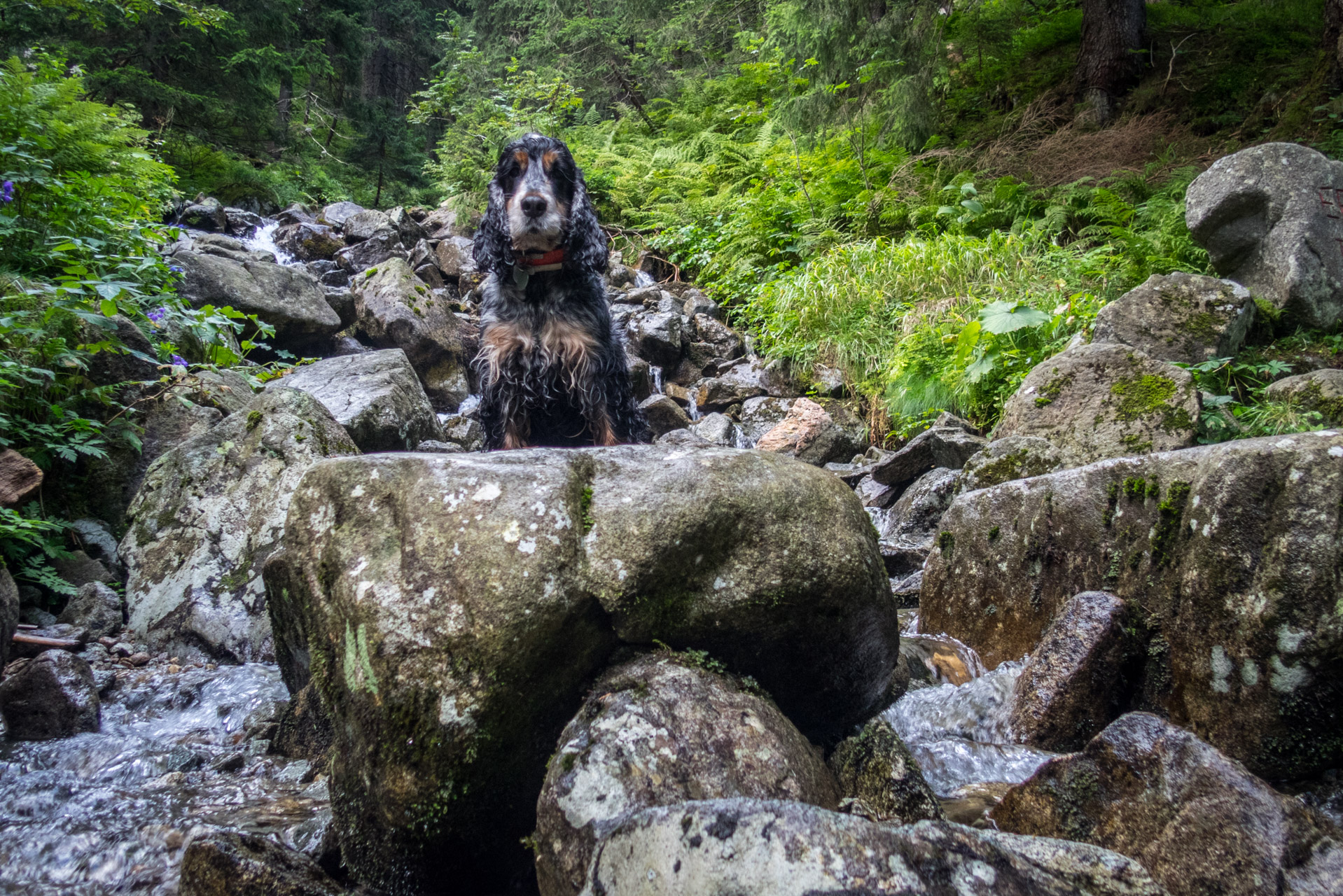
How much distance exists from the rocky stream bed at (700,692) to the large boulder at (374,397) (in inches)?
69.8

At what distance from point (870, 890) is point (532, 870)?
114 cm

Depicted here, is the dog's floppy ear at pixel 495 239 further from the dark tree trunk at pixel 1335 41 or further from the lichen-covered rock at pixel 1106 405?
the dark tree trunk at pixel 1335 41

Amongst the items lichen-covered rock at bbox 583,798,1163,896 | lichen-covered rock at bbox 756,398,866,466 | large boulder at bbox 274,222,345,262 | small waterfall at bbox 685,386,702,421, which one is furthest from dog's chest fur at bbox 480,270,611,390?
large boulder at bbox 274,222,345,262

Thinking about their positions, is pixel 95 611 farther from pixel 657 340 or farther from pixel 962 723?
pixel 657 340

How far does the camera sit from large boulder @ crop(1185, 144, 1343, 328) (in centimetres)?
527

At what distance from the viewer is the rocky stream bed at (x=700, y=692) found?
1.66 meters

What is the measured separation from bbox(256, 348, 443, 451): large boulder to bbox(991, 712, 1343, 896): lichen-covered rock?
4.75 meters

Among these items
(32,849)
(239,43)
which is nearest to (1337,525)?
(32,849)

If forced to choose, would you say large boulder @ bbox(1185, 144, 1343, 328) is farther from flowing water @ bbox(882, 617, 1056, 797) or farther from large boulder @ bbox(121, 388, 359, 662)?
large boulder @ bbox(121, 388, 359, 662)

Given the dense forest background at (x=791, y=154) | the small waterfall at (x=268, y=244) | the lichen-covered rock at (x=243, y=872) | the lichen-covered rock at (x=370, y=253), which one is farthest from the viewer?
the small waterfall at (x=268, y=244)

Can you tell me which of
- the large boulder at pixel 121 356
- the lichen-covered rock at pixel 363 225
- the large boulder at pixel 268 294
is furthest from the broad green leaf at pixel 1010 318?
the lichen-covered rock at pixel 363 225

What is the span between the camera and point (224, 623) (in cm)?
370

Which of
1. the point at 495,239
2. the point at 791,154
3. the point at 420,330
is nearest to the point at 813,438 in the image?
the point at 495,239

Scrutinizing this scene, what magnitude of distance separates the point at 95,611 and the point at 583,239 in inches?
127
